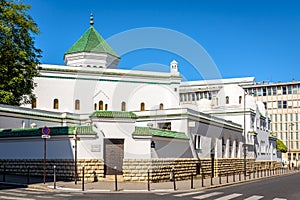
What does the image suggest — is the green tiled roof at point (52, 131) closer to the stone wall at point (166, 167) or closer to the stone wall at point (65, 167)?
the stone wall at point (65, 167)

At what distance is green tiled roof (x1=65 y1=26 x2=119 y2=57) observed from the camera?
56.2 metres

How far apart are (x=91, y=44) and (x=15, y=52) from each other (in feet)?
83.6

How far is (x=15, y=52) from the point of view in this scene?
3212 cm

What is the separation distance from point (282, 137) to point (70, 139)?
306 ft

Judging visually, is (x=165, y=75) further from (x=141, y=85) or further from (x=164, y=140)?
(x=164, y=140)

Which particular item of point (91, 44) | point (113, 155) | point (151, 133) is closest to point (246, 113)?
point (91, 44)

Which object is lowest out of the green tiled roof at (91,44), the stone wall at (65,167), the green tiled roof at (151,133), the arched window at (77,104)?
the stone wall at (65,167)

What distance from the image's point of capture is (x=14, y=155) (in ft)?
98.9

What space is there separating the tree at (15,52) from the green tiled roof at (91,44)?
21.7 metres

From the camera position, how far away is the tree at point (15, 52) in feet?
103

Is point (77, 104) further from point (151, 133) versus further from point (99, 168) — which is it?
point (99, 168)

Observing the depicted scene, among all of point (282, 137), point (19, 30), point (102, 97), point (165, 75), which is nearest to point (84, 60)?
point (102, 97)

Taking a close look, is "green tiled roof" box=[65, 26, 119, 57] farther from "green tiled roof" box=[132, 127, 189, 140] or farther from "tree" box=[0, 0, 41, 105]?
"green tiled roof" box=[132, 127, 189, 140]

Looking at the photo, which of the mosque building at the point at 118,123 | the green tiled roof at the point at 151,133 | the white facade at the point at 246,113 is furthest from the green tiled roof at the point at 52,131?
the white facade at the point at 246,113
